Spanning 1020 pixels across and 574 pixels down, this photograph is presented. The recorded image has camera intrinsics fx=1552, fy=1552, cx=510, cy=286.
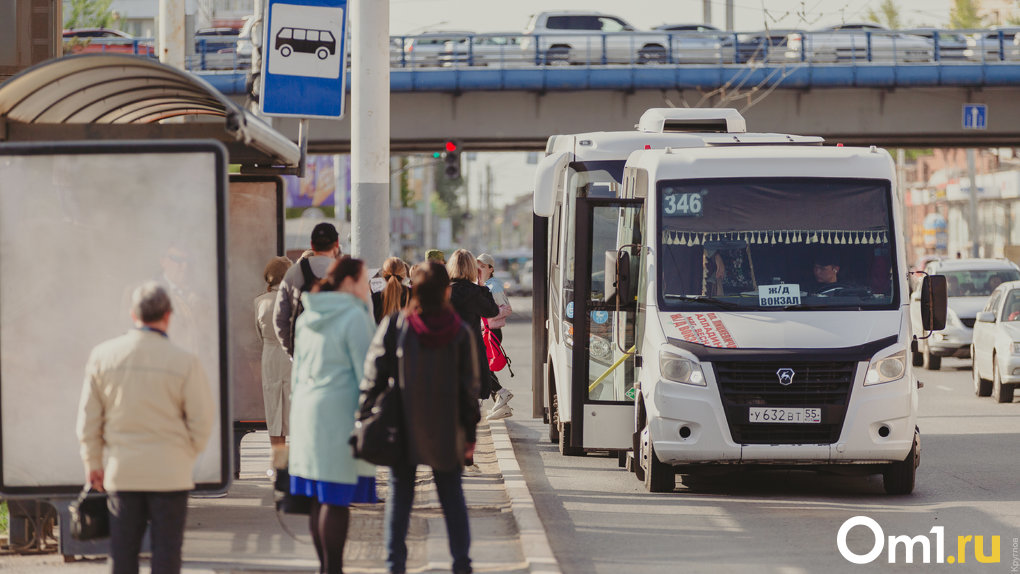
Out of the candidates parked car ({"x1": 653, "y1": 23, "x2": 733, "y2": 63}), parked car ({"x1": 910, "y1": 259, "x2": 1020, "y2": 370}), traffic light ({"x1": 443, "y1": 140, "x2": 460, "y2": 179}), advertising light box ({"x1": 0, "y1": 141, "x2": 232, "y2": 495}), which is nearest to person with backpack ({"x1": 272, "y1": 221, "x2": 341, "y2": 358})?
advertising light box ({"x1": 0, "y1": 141, "x2": 232, "y2": 495})

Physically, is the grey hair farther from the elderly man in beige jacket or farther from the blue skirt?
the blue skirt

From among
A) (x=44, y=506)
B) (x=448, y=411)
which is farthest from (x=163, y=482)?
(x=44, y=506)

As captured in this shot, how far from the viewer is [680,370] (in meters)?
11.6

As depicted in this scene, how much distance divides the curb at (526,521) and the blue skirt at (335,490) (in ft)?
3.86

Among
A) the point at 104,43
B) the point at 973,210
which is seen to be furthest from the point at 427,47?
the point at 973,210

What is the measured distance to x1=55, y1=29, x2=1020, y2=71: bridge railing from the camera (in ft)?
127

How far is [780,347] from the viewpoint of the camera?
37.9ft

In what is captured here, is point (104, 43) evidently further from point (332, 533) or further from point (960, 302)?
point (332, 533)

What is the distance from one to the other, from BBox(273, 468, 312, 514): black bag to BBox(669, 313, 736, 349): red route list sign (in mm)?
4767

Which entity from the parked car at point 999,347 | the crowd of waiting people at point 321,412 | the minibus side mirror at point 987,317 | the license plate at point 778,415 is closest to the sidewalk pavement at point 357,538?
the crowd of waiting people at point 321,412

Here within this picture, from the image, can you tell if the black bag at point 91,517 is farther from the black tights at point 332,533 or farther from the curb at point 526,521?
the curb at point 526,521

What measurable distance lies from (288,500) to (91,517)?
0.94m

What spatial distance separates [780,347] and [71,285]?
5.38 metres

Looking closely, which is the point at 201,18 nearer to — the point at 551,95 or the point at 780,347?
the point at 551,95
